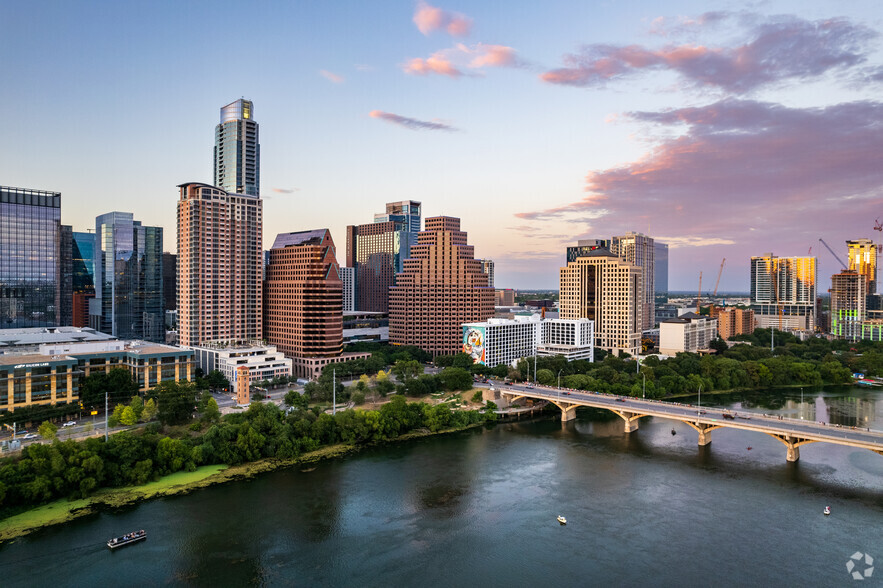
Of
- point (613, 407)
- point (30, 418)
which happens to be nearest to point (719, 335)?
point (613, 407)

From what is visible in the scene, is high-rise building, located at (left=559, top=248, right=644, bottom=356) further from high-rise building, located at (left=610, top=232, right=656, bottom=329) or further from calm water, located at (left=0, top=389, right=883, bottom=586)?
calm water, located at (left=0, top=389, right=883, bottom=586)

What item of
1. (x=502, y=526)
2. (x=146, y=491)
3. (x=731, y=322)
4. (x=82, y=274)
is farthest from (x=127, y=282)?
(x=731, y=322)

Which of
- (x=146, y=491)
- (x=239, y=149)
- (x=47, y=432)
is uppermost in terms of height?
(x=239, y=149)

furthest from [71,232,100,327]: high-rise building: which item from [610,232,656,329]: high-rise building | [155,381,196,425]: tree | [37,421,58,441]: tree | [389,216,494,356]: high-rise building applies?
[610,232,656,329]: high-rise building

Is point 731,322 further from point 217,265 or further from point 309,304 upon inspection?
point 217,265

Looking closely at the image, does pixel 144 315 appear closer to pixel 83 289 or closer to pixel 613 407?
pixel 83 289

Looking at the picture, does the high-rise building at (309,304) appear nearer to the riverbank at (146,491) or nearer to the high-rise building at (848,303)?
the riverbank at (146,491)
